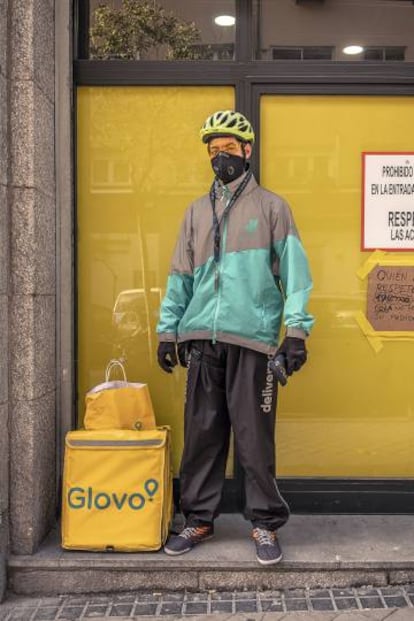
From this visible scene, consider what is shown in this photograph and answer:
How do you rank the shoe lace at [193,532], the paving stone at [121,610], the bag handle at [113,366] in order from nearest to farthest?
the paving stone at [121,610], the shoe lace at [193,532], the bag handle at [113,366]

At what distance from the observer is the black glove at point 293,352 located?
367 cm

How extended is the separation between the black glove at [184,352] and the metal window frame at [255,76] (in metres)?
0.75

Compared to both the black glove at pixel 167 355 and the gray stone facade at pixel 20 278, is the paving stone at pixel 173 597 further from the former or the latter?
the black glove at pixel 167 355

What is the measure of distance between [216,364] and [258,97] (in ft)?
5.47

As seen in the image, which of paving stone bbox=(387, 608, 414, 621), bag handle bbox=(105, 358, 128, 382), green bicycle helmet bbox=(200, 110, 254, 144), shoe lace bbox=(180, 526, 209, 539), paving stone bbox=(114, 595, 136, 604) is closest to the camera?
paving stone bbox=(387, 608, 414, 621)

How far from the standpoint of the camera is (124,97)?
14.8ft

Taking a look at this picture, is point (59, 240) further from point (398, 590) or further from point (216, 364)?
point (398, 590)

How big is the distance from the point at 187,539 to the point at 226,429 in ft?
2.04

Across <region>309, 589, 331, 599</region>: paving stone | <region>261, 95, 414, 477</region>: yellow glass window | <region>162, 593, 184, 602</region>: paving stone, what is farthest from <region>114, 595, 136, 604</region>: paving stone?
<region>261, 95, 414, 477</region>: yellow glass window

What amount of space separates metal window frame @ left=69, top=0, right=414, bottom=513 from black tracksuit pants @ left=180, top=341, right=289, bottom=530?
52cm

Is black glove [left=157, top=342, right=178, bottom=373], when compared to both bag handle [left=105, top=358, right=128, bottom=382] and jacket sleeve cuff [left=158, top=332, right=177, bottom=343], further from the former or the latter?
bag handle [left=105, top=358, right=128, bottom=382]

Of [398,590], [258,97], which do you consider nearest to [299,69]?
[258,97]

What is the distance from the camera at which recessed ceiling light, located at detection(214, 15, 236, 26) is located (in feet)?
14.8

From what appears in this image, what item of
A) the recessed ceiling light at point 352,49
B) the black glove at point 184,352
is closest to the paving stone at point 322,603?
the black glove at point 184,352
